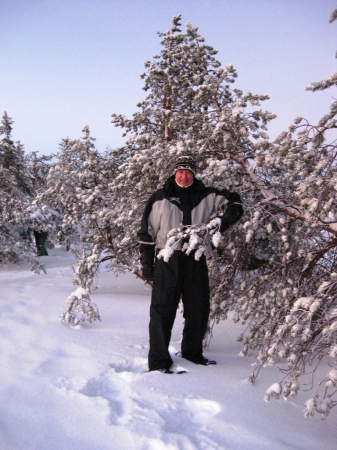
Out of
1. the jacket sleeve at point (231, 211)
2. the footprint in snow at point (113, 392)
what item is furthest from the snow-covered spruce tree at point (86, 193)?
the footprint in snow at point (113, 392)

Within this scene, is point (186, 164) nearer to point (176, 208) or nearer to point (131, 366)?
point (176, 208)

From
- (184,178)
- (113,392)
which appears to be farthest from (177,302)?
(184,178)

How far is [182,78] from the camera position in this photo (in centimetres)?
785

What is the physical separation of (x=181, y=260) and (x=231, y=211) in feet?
2.41

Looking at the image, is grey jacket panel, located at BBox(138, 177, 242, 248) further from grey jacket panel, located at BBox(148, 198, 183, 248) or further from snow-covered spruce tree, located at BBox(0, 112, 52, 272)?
snow-covered spruce tree, located at BBox(0, 112, 52, 272)

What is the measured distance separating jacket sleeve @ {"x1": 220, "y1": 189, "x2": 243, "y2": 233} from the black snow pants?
51cm

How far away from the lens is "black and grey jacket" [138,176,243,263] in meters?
4.05

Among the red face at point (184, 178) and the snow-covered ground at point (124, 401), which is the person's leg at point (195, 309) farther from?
the red face at point (184, 178)

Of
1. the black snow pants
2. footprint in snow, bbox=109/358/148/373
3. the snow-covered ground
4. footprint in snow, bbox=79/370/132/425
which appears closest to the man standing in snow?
the black snow pants

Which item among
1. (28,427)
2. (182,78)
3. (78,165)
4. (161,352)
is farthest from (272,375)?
→ (78,165)

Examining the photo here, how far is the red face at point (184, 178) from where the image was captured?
13.5ft

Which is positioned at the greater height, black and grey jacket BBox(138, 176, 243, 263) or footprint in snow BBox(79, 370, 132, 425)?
black and grey jacket BBox(138, 176, 243, 263)

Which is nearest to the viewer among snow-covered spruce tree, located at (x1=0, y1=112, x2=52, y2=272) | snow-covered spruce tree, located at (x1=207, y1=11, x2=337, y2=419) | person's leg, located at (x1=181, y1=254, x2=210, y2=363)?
snow-covered spruce tree, located at (x1=207, y1=11, x2=337, y2=419)

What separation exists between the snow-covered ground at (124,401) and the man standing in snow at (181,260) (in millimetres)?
356
